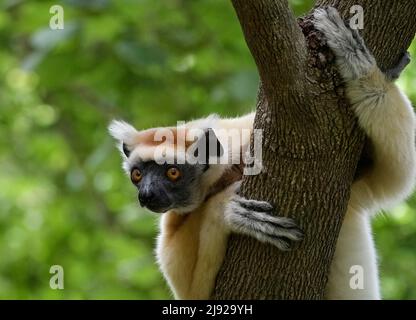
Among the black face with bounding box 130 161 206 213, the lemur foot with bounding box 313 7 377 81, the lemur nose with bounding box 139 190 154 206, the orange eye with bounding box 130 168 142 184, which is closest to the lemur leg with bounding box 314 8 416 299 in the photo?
the lemur foot with bounding box 313 7 377 81

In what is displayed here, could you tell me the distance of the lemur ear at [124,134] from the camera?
5090 millimetres

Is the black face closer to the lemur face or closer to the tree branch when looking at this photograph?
the lemur face

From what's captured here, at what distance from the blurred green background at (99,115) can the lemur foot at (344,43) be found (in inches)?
89.5

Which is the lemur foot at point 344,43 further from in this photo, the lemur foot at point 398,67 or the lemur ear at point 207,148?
the lemur ear at point 207,148

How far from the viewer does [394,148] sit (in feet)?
13.6

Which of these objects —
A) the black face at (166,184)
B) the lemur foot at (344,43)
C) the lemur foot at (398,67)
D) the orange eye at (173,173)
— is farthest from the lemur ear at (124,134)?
the lemur foot at (398,67)

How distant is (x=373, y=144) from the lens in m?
4.12

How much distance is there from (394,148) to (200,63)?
13.8 feet

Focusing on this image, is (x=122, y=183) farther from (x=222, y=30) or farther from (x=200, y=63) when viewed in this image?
(x=222, y=30)

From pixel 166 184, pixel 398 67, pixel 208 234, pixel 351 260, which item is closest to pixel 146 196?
pixel 166 184

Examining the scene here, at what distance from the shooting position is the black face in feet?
15.0

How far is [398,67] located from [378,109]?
262 millimetres

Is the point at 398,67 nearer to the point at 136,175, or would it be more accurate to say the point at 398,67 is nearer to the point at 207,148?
the point at 207,148
